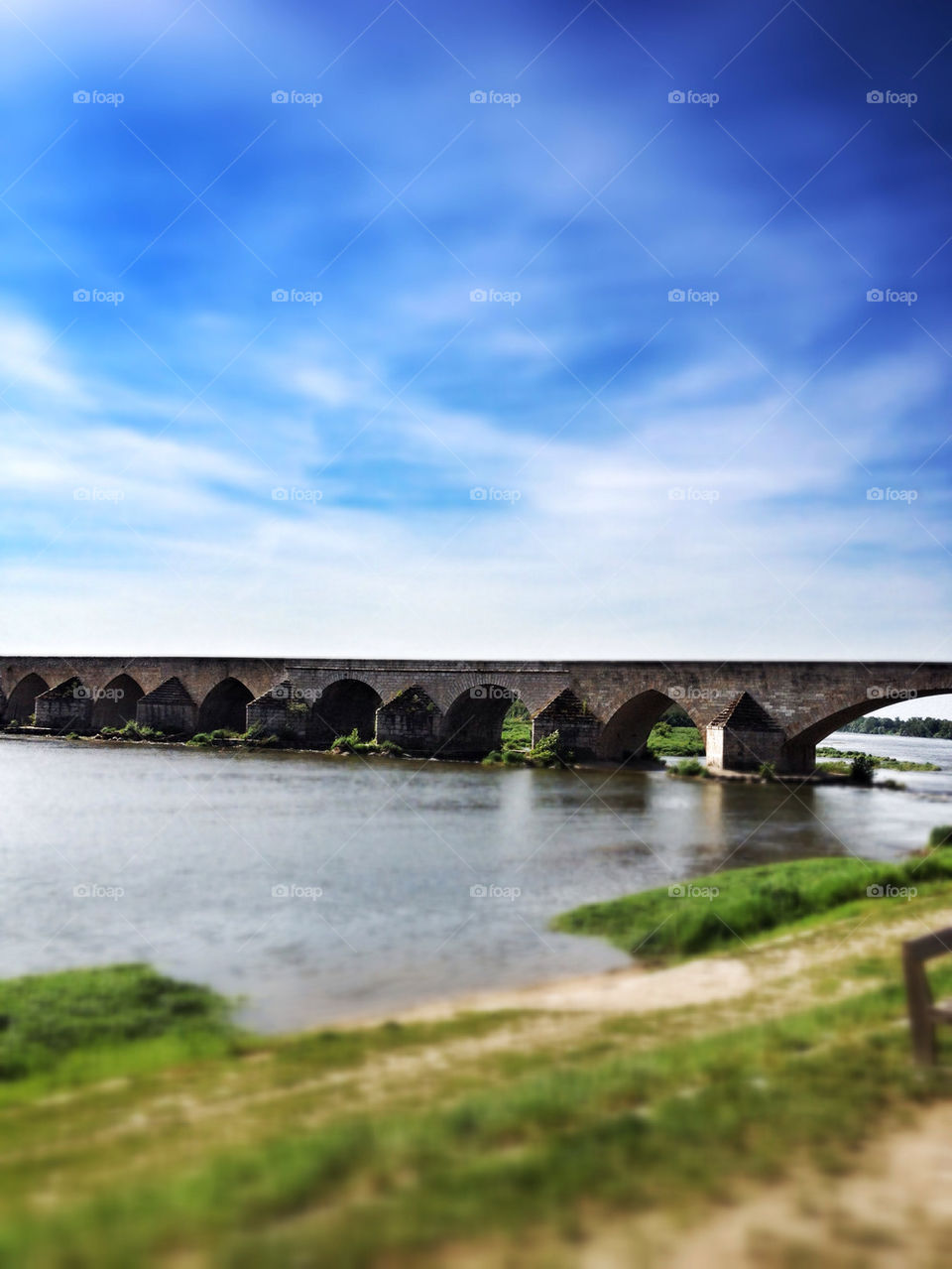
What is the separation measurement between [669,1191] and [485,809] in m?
15.8

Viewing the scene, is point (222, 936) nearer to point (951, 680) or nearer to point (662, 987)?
point (662, 987)

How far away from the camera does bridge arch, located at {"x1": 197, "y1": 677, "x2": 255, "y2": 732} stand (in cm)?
3856

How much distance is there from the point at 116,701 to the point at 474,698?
66.0 feet

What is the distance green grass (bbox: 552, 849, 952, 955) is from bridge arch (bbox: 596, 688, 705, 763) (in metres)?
15.4

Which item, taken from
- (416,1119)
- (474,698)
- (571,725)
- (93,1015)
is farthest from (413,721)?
(416,1119)

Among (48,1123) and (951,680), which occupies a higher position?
(951,680)

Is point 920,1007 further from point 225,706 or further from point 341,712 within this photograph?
point 225,706

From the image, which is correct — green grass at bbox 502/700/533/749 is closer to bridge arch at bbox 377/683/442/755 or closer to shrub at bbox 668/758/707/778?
bridge arch at bbox 377/683/442/755

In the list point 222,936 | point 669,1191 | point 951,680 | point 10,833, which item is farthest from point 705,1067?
point 951,680

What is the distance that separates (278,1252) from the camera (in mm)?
2951

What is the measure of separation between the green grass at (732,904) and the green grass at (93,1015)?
403cm

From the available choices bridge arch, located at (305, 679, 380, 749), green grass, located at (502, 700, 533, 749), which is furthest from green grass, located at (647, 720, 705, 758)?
bridge arch, located at (305, 679, 380, 749)

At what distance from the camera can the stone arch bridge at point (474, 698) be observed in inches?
970

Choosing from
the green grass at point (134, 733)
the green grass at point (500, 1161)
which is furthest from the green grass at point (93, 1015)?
the green grass at point (134, 733)
